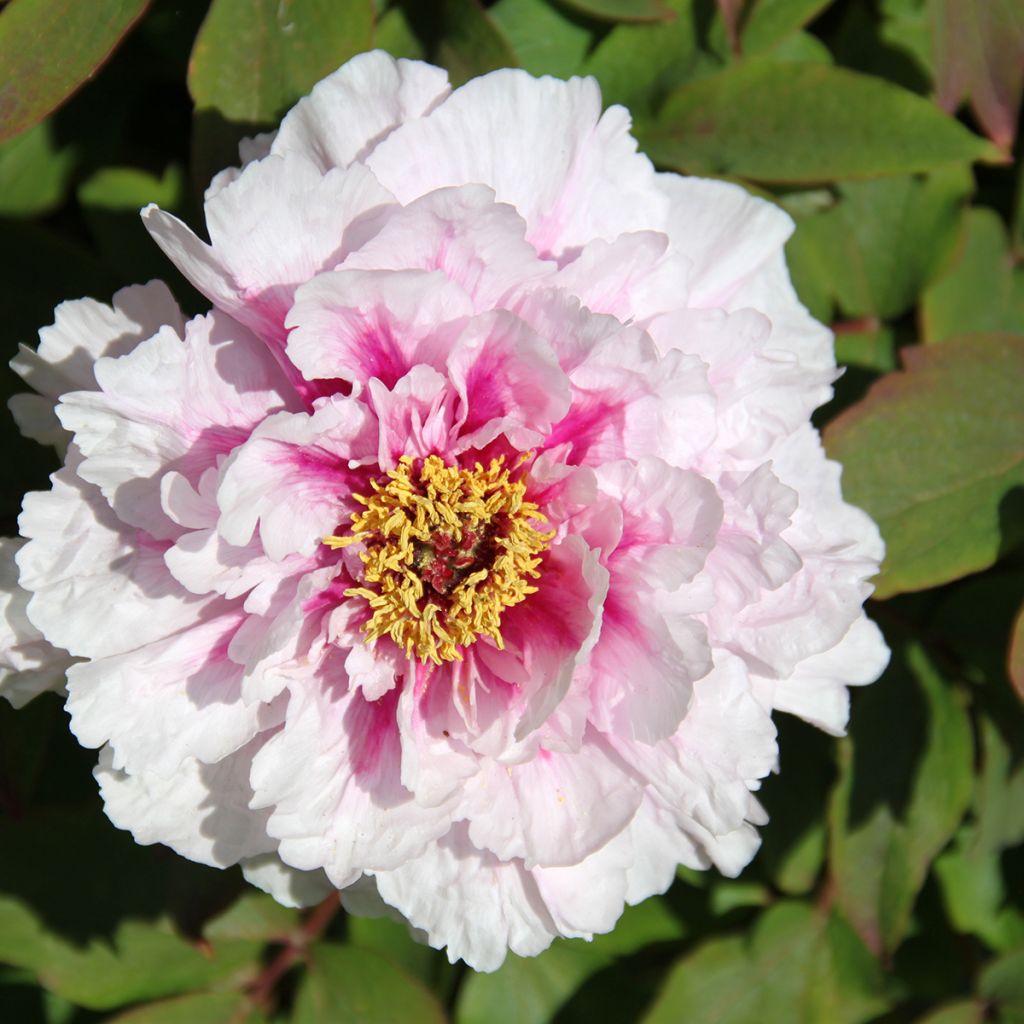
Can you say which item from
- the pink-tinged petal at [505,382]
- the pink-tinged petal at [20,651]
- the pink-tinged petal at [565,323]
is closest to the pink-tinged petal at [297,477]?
the pink-tinged petal at [505,382]

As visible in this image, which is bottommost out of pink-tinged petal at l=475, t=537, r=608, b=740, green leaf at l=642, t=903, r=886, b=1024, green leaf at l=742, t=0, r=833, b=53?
green leaf at l=642, t=903, r=886, b=1024

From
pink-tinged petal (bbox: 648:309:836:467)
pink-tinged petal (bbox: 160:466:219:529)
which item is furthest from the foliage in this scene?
pink-tinged petal (bbox: 160:466:219:529)

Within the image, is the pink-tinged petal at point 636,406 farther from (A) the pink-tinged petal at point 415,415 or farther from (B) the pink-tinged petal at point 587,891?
(B) the pink-tinged petal at point 587,891

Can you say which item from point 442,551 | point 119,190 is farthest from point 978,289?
point 119,190

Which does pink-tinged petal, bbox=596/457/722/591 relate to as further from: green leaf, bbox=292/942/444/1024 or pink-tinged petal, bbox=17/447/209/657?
green leaf, bbox=292/942/444/1024

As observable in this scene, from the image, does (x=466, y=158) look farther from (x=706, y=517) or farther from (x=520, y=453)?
(x=706, y=517)

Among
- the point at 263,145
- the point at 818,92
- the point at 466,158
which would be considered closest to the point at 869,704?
the point at 818,92
